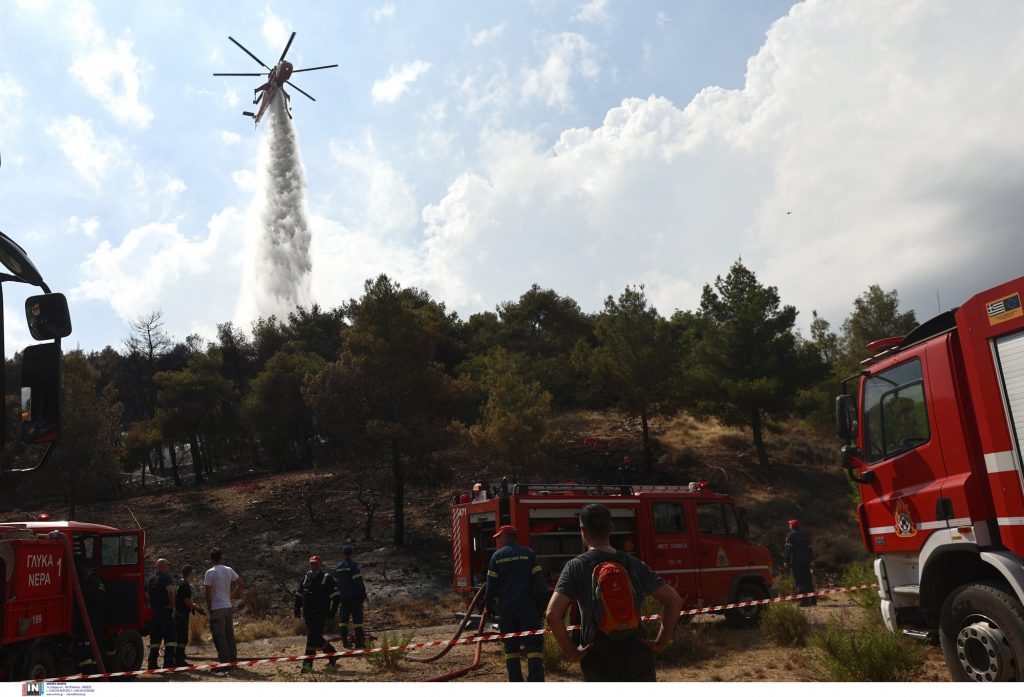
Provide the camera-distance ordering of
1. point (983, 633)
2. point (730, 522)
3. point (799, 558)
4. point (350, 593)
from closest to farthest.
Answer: point (983, 633)
point (350, 593)
point (730, 522)
point (799, 558)

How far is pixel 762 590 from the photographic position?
1326 cm

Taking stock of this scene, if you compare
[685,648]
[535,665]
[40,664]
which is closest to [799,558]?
[685,648]

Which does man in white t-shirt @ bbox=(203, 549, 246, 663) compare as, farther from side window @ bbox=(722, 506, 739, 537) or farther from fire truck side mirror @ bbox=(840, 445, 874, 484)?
fire truck side mirror @ bbox=(840, 445, 874, 484)

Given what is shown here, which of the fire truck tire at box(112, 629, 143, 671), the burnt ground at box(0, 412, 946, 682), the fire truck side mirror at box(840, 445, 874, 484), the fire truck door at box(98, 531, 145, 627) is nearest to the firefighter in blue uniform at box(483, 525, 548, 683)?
the burnt ground at box(0, 412, 946, 682)

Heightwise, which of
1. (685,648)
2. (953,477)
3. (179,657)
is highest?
(953,477)

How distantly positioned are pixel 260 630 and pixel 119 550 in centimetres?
574

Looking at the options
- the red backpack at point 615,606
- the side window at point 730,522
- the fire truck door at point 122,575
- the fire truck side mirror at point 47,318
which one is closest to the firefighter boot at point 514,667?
the red backpack at point 615,606

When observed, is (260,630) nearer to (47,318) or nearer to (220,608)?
(220,608)

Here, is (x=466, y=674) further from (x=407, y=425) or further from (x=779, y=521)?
(x=779, y=521)

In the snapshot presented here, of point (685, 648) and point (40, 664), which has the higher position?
point (40, 664)

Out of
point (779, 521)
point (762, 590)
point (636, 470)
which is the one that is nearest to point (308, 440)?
point (636, 470)

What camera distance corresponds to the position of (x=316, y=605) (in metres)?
10.4

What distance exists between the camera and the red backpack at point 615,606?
405 cm

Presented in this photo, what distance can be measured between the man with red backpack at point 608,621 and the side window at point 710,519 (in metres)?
9.25
